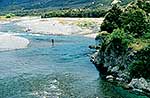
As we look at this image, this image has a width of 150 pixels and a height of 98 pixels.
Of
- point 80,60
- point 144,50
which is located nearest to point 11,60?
point 80,60

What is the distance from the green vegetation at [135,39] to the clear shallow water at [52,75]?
719cm

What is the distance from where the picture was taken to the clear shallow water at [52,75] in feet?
247

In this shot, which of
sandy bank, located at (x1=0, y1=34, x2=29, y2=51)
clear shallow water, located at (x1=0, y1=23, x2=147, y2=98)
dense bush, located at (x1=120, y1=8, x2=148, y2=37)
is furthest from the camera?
sandy bank, located at (x1=0, y1=34, x2=29, y2=51)

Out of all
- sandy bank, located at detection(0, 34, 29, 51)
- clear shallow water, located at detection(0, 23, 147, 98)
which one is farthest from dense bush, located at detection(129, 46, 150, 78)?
sandy bank, located at detection(0, 34, 29, 51)

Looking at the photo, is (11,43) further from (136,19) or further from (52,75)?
(136,19)

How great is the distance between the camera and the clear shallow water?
2960 inches

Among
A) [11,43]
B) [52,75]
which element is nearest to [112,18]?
[52,75]

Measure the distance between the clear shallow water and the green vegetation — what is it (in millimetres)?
7189

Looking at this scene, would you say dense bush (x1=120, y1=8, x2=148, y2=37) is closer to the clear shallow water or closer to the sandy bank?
the clear shallow water

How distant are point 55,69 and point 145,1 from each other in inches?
1285

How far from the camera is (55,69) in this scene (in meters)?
96.6

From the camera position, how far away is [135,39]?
305 feet

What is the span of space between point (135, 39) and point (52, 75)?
22419 mm

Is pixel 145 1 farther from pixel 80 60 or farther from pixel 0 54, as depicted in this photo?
pixel 0 54
